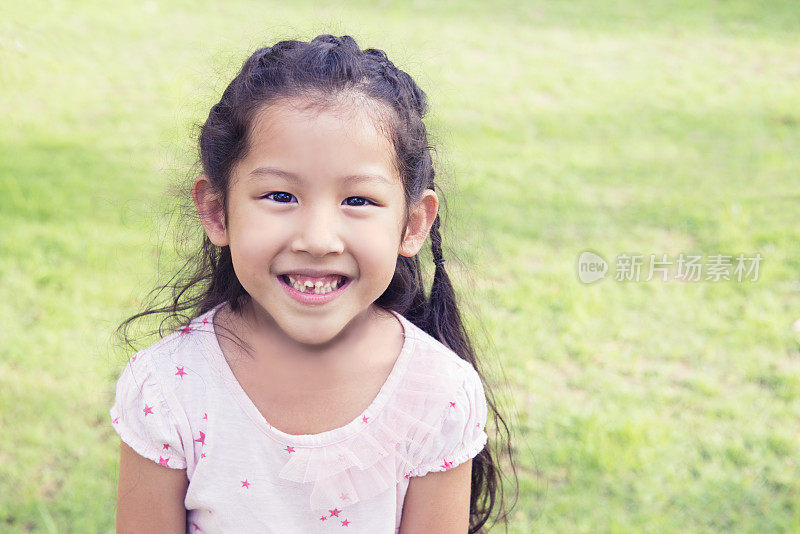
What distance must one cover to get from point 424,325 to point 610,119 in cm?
442

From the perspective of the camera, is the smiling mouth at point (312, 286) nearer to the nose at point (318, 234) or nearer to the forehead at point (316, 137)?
the nose at point (318, 234)

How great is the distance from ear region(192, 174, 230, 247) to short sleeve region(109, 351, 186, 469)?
26 cm

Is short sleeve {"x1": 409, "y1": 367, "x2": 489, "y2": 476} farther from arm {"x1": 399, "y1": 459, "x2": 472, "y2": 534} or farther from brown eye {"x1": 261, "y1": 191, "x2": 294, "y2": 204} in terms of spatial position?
brown eye {"x1": 261, "y1": 191, "x2": 294, "y2": 204}

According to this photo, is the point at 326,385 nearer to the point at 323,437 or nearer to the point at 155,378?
the point at 323,437

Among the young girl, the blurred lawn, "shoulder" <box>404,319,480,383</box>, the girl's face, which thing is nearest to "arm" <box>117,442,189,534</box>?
the young girl

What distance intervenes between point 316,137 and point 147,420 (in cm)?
58

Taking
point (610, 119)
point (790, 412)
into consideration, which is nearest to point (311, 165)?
point (790, 412)

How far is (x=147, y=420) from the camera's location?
1485mm

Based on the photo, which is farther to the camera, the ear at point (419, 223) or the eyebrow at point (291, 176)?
the ear at point (419, 223)

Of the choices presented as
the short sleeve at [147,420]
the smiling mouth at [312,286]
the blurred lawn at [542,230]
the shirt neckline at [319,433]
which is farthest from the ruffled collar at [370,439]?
the blurred lawn at [542,230]

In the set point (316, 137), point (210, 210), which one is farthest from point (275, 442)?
point (316, 137)

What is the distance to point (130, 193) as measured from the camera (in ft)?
14.5

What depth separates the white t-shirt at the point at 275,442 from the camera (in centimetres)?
150

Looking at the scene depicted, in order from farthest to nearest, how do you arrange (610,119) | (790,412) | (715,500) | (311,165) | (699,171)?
(610,119), (699,171), (790,412), (715,500), (311,165)
